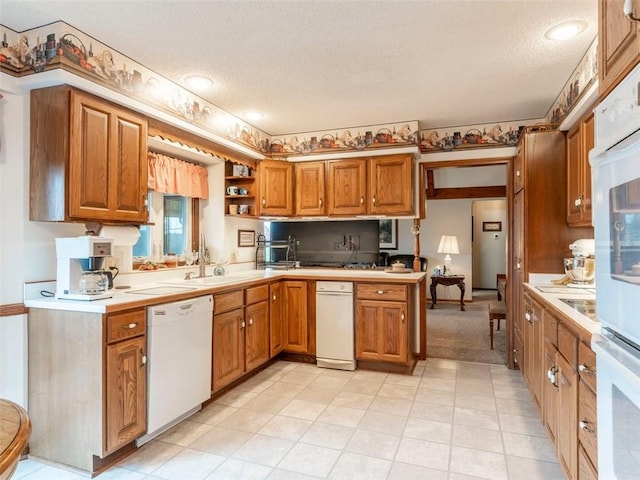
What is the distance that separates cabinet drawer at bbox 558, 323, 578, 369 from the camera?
1.59 m

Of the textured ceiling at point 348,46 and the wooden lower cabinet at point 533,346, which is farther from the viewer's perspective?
the wooden lower cabinet at point 533,346

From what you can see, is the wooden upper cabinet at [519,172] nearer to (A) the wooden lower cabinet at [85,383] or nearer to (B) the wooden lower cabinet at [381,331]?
(B) the wooden lower cabinet at [381,331]

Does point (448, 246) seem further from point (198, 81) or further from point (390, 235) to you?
point (198, 81)

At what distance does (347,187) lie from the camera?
397 cm

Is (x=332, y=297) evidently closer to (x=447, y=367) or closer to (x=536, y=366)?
(x=447, y=367)

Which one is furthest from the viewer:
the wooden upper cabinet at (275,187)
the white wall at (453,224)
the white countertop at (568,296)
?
the white wall at (453,224)

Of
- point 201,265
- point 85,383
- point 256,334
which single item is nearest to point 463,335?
point 256,334

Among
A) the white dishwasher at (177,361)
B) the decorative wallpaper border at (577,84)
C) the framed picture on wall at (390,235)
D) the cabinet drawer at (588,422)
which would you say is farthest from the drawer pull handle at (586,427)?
the framed picture on wall at (390,235)

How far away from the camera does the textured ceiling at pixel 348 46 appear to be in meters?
1.95

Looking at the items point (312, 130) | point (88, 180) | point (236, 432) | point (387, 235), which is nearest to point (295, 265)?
point (312, 130)

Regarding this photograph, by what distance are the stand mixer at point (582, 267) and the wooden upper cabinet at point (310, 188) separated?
2.30 metres

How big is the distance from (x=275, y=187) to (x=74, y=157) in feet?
7.14

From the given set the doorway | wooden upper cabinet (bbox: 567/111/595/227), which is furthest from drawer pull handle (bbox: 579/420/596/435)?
the doorway

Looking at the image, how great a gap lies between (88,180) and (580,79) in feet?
10.5
